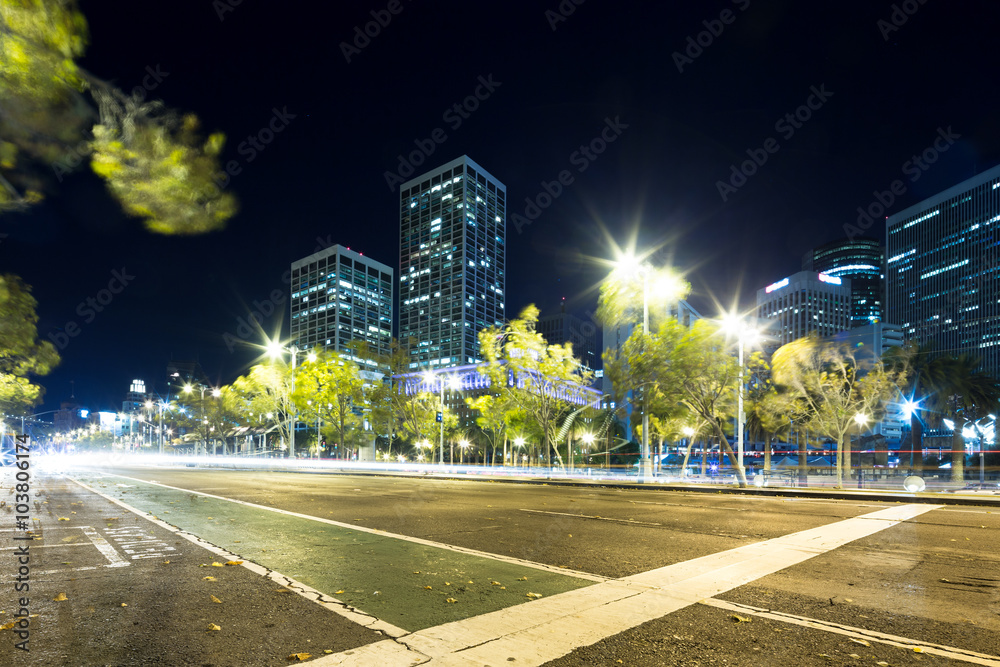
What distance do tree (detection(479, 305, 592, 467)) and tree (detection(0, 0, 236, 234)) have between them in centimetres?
3037

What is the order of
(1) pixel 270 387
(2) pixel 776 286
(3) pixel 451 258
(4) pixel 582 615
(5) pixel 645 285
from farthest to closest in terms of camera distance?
(2) pixel 776 286 → (3) pixel 451 258 → (1) pixel 270 387 → (5) pixel 645 285 → (4) pixel 582 615

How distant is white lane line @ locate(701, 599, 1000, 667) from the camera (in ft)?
13.6

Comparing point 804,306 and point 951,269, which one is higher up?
point 951,269

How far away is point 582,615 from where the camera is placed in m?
4.96

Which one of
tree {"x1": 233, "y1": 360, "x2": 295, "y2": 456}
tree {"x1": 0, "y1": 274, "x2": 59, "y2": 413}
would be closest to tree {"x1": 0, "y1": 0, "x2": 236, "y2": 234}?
tree {"x1": 0, "y1": 274, "x2": 59, "y2": 413}

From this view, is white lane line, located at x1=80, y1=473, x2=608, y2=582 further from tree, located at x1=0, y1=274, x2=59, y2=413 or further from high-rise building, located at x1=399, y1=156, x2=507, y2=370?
high-rise building, located at x1=399, y1=156, x2=507, y2=370

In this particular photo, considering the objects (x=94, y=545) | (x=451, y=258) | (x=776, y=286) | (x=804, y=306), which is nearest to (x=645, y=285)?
(x=94, y=545)

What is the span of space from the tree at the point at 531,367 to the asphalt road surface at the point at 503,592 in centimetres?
2410

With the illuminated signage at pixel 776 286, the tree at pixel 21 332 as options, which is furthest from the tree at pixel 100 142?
the illuminated signage at pixel 776 286

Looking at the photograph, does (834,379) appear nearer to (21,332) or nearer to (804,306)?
(21,332)

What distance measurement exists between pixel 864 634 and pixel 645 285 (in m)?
24.8

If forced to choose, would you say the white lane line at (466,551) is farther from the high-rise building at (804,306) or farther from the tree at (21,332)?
the high-rise building at (804,306)

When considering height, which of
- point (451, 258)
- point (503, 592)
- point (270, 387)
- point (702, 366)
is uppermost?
point (451, 258)

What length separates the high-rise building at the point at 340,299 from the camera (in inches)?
6580
